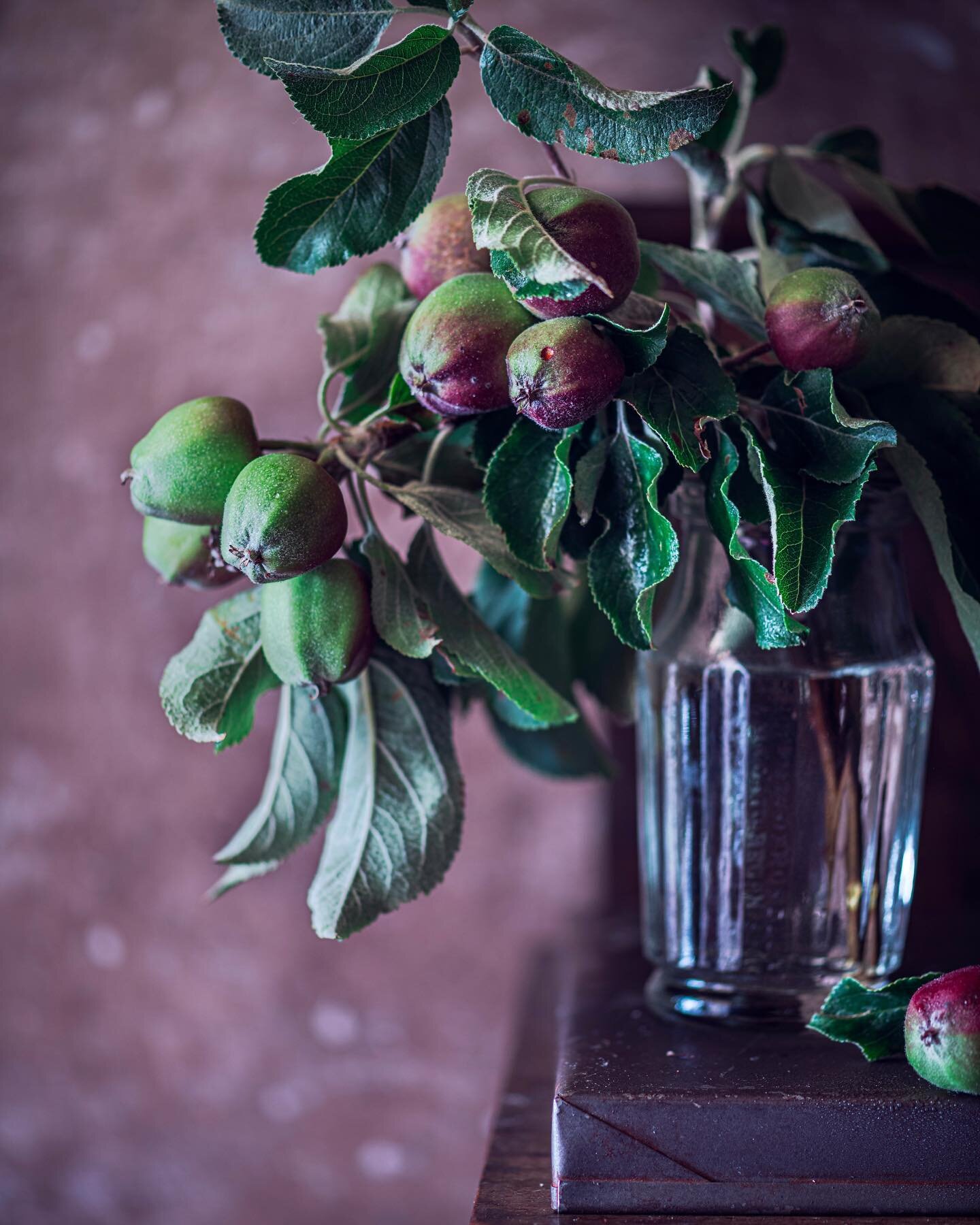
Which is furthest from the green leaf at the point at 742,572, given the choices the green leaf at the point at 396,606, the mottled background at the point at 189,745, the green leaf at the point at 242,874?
the mottled background at the point at 189,745

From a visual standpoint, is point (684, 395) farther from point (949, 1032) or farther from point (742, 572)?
point (949, 1032)

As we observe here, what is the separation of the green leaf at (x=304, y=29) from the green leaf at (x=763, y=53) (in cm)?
27

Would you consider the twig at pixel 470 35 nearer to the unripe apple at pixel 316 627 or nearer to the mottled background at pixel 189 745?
the unripe apple at pixel 316 627

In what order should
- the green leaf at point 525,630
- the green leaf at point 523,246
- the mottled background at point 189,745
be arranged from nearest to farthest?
the green leaf at point 523,246 → the green leaf at point 525,630 → the mottled background at point 189,745

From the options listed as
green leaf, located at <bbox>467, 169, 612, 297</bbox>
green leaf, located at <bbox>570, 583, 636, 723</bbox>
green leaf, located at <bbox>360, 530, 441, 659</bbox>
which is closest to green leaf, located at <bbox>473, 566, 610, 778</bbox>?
green leaf, located at <bbox>570, 583, 636, 723</bbox>

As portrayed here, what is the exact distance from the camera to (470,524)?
426 millimetres

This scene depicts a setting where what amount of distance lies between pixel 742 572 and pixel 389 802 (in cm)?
17

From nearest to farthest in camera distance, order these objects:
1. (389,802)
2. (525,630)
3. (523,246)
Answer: (523,246) → (389,802) → (525,630)

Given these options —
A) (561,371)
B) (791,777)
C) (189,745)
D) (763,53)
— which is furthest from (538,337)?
(189,745)

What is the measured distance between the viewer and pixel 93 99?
3.29 feet

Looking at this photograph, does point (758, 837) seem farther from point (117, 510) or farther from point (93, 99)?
point (93, 99)

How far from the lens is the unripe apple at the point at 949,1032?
361 mm

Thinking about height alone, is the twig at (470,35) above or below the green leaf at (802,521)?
above

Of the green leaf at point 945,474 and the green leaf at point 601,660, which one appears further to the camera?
the green leaf at point 601,660
